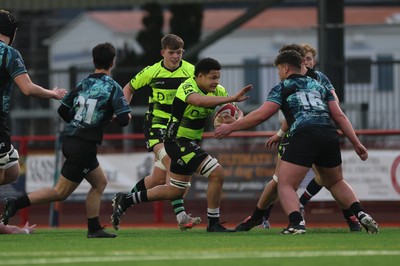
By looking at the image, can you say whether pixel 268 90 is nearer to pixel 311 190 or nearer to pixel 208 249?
pixel 311 190

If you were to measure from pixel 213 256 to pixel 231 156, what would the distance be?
10072mm

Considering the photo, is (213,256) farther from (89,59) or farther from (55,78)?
(89,59)

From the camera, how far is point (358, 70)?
23250 millimetres

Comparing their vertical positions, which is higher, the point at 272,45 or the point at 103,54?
the point at 272,45

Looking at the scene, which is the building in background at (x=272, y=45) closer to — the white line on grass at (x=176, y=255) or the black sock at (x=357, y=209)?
the black sock at (x=357, y=209)

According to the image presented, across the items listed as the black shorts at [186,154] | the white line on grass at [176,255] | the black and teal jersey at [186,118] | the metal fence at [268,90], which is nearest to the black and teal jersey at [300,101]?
the black and teal jersey at [186,118]

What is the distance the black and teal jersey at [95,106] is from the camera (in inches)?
501

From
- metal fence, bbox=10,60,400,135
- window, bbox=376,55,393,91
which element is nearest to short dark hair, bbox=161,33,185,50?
metal fence, bbox=10,60,400,135

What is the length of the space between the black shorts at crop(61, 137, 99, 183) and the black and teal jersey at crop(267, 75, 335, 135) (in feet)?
5.96

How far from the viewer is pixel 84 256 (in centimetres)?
1038

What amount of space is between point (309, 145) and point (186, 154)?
60.6 inches

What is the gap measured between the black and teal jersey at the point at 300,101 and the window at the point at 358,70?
32.9 ft

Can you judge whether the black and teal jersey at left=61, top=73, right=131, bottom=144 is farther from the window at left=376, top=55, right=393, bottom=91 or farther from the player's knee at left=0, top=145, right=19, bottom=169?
the window at left=376, top=55, right=393, bottom=91

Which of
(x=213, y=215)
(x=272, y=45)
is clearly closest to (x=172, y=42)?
(x=213, y=215)
